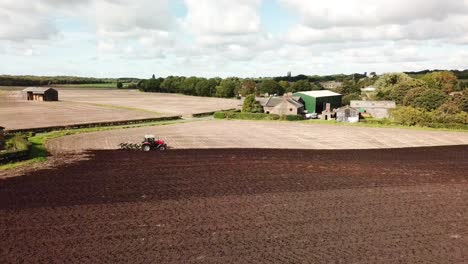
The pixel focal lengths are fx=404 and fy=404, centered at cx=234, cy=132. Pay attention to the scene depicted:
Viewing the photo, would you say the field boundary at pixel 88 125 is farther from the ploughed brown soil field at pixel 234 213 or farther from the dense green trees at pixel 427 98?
the dense green trees at pixel 427 98

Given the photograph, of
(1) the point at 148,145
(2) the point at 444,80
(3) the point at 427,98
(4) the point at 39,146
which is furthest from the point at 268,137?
(2) the point at 444,80

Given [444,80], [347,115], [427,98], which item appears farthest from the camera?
[444,80]

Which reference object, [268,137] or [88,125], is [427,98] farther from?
[88,125]

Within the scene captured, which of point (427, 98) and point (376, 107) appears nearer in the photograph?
point (427, 98)

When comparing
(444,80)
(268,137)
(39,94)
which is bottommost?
(268,137)

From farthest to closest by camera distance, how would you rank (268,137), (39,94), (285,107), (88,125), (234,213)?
(39,94) → (285,107) → (88,125) → (268,137) → (234,213)

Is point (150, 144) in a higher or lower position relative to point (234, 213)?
higher
